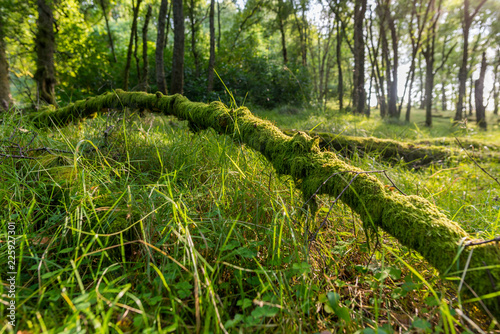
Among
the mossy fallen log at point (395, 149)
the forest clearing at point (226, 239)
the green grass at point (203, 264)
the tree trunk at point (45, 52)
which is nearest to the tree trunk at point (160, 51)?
the tree trunk at point (45, 52)

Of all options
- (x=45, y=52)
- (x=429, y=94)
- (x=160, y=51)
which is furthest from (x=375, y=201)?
(x=429, y=94)

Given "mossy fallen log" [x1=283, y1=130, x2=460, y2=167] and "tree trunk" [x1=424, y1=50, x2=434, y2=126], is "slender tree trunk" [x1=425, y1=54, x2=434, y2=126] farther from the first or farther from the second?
"mossy fallen log" [x1=283, y1=130, x2=460, y2=167]

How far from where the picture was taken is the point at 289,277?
3.94ft

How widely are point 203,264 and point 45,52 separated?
7.53 m

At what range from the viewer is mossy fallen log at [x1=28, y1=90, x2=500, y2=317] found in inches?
37.4

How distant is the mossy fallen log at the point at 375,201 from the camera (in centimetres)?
95

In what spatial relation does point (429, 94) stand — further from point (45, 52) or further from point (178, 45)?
point (45, 52)

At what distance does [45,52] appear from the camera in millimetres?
5910

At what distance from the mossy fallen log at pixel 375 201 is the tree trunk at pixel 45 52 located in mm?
5979

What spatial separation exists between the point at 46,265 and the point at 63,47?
10.7 metres

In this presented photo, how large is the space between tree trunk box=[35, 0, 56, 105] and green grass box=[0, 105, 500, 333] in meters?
4.98

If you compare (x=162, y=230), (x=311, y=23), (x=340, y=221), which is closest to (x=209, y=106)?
(x=162, y=230)

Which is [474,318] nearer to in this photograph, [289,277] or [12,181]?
[289,277]

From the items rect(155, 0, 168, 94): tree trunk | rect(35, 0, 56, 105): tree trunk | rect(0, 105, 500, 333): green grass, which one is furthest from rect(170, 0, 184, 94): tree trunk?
rect(0, 105, 500, 333): green grass
